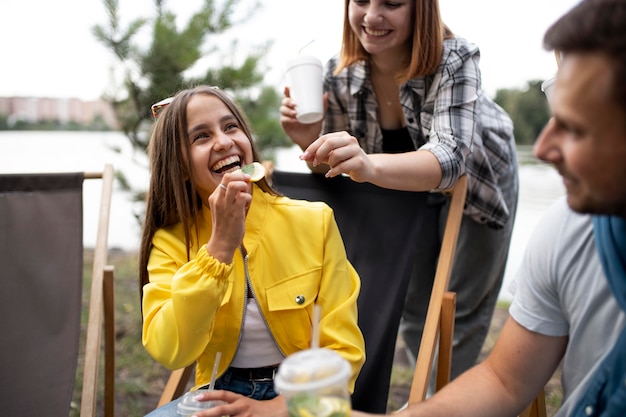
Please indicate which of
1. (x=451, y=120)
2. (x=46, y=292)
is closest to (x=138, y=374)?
(x=46, y=292)

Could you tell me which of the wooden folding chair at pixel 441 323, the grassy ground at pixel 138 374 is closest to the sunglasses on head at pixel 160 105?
the wooden folding chair at pixel 441 323

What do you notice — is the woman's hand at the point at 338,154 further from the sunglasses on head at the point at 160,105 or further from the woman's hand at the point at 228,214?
the sunglasses on head at the point at 160,105

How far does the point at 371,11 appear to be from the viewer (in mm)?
1867

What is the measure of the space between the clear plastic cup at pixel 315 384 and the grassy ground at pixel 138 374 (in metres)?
1.93

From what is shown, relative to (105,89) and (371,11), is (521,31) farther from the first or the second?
(105,89)

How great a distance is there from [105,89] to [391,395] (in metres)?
2.16

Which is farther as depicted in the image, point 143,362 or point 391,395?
point 143,362

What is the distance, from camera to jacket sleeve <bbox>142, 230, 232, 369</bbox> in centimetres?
Answer: 135

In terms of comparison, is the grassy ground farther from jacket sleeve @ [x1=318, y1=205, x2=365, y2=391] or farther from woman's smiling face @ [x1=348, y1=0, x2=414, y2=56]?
woman's smiling face @ [x1=348, y1=0, x2=414, y2=56]

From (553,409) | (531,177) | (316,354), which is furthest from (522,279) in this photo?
(531,177)

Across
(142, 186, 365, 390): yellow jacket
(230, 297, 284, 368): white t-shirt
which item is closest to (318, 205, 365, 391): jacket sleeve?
(142, 186, 365, 390): yellow jacket

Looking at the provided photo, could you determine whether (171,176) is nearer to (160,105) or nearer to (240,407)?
(160,105)

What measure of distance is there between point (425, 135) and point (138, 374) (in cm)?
191

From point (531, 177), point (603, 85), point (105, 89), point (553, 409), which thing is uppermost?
point (603, 85)
